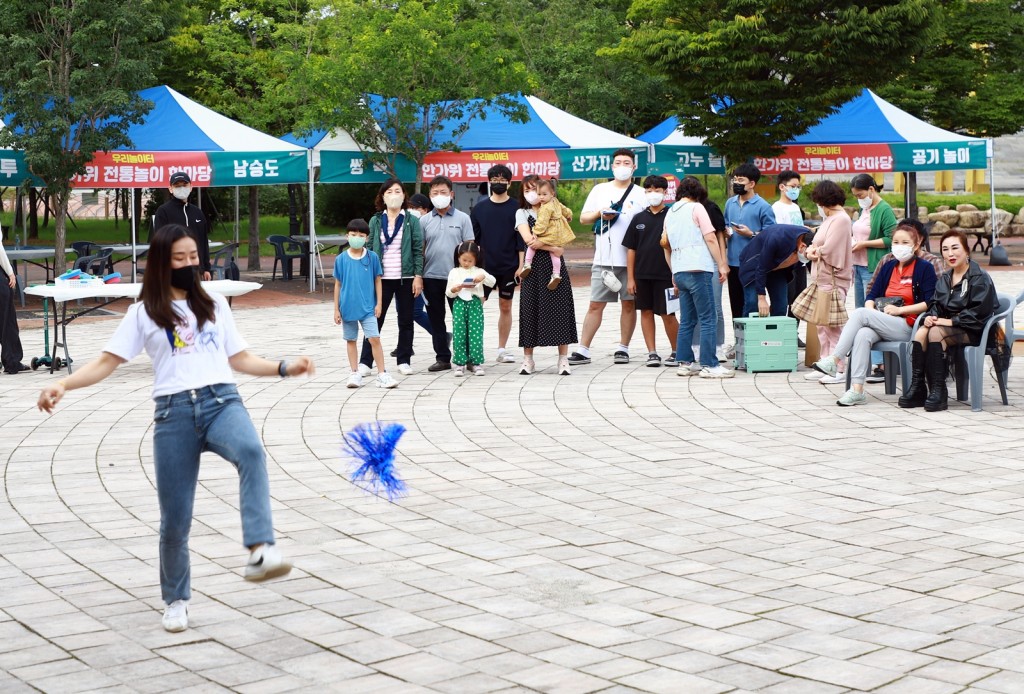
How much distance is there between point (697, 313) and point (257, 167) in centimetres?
1117

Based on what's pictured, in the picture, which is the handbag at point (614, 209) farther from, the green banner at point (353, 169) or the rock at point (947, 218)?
the rock at point (947, 218)

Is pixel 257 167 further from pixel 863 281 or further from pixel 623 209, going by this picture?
pixel 863 281

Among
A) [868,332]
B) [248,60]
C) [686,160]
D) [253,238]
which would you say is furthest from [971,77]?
[868,332]

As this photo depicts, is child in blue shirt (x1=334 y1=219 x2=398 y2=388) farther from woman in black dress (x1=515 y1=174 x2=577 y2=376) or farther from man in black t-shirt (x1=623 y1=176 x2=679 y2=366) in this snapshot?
man in black t-shirt (x1=623 y1=176 x2=679 y2=366)

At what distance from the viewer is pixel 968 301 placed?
980cm

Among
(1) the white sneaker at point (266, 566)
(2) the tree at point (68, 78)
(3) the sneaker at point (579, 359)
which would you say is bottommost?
(1) the white sneaker at point (266, 566)

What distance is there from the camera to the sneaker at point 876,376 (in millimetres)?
11172

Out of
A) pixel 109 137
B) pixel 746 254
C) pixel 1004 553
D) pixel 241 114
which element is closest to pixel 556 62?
pixel 241 114

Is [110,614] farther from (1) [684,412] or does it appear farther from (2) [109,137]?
(2) [109,137]

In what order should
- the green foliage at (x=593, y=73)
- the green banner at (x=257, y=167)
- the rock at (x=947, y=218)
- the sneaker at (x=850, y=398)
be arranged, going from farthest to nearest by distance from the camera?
the rock at (x=947, y=218) → the green foliage at (x=593, y=73) → the green banner at (x=257, y=167) → the sneaker at (x=850, y=398)

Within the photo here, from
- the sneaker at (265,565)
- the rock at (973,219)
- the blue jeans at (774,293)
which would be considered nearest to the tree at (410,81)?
the blue jeans at (774,293)

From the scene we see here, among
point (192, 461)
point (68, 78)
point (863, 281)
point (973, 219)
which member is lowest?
point (192, 461)

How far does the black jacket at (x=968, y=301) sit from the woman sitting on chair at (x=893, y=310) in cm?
21

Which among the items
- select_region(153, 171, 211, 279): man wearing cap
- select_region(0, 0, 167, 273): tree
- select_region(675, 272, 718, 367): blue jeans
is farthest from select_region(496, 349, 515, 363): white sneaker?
select_region(0, 0, 167, 273): tree
